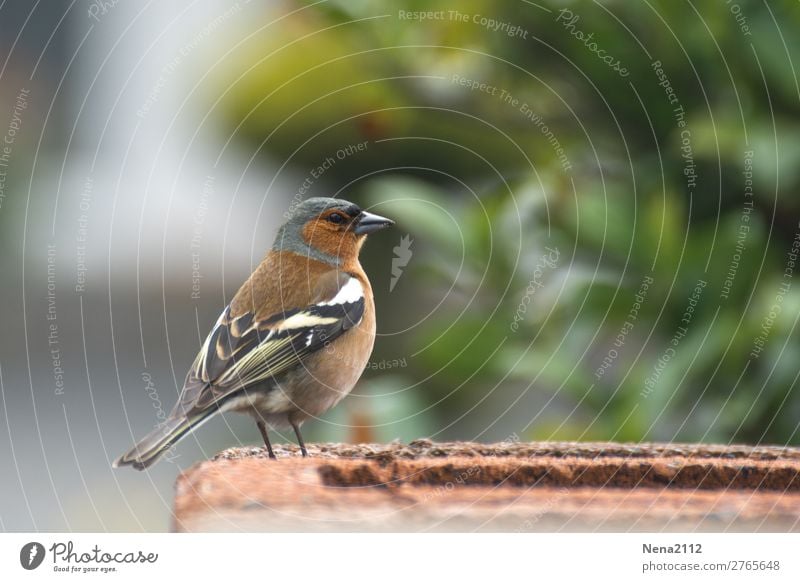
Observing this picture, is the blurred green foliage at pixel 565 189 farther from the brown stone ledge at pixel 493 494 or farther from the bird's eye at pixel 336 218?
the brown stone ledge at pixel 493 494

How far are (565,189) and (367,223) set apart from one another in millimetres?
446

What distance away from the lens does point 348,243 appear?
2.41 m

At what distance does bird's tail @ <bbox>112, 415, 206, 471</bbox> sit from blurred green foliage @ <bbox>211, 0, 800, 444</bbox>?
48 cm

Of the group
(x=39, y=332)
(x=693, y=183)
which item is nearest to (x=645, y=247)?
(x=693, y=183)

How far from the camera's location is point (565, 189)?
238cm

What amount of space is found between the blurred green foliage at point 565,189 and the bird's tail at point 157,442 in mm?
485

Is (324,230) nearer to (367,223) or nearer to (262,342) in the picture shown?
(367,223)

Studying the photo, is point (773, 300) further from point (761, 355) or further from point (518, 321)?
point (518, 321)

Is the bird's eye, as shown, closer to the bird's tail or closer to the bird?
the bird

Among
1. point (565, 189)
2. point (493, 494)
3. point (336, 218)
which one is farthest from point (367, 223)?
point (493, 494)

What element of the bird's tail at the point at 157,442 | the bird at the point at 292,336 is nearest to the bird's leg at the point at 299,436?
the bird at the point at 292,336

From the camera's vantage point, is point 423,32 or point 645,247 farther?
point 423,32

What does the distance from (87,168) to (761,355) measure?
56.6 inches

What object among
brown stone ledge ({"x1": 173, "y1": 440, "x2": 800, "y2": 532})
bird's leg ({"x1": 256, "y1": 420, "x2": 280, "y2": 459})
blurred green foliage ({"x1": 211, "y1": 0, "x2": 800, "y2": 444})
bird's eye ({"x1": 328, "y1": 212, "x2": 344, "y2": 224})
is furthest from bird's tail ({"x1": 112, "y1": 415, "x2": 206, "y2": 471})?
bird's eye ({"x1": 328, "y1": 212, "x2": 344, "y2": 224})
